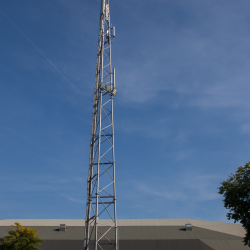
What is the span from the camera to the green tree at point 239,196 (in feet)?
107

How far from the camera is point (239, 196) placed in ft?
109

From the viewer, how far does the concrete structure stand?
41.4 m

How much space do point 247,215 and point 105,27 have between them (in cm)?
3107

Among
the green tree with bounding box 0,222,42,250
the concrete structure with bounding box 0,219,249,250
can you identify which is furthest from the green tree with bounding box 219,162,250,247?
the green tree with bounding box 0,222,42,250

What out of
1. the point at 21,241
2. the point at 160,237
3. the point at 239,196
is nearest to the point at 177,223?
the point at 160,237

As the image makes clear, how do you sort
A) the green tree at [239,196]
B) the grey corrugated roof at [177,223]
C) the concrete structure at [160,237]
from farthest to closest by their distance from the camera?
the grey corrugated roof at [177,223] → the concrete structure at [160,237] → the green tree at [239,196]

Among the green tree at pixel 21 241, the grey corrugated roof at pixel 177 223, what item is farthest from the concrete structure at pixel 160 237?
the green tree at pixel 21 241

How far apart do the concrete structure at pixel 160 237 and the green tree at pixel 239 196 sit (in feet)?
30.1

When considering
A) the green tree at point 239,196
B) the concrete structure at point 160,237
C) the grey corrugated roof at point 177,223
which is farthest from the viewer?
the grey corrugated roof at point 177,223

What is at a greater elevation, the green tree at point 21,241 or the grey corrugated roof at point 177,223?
Result: the grey corrugated roof at point 177,223

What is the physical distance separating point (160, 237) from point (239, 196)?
52.2ft

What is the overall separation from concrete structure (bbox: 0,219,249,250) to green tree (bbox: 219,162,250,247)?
30.1 feet

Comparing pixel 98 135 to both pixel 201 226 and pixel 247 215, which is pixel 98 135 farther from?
pixel 201 226

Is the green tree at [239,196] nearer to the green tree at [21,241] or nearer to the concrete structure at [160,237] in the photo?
the concrete structure at [160,237]
